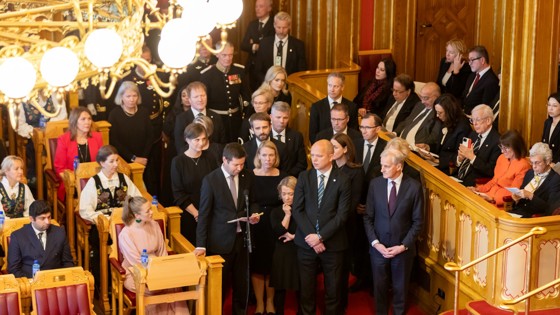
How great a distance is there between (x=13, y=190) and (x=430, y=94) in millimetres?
3763

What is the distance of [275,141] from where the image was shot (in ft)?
33.4

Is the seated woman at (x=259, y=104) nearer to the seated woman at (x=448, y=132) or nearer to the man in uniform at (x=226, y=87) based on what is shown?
the man in uniform at (x=226, y=87)

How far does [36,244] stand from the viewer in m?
9.16

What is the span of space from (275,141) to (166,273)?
1.99 metres

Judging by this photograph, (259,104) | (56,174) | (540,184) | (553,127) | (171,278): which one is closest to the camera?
(171,278)

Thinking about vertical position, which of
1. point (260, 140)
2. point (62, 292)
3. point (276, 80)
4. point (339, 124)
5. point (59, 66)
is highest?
point (59, 66)

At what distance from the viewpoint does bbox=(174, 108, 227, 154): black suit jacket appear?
1069cm

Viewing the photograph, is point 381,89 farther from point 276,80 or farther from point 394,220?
point 394,220

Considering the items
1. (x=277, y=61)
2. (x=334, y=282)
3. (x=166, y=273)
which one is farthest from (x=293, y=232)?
(x=277, y=61)

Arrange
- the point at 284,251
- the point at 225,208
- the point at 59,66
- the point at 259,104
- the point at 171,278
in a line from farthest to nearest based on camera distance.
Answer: the point at 259,104 → the point at 284,251 → the point at 225,208 → the point at 171,278 → the point at 59,66

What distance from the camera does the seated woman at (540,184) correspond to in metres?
8.85

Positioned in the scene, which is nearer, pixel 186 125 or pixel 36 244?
pixel 36 244

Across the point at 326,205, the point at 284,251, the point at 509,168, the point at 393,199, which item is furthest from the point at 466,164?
the point at 284,251

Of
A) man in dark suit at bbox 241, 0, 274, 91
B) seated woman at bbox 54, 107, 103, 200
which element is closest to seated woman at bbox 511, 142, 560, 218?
seated woman at bbox 54, 107, 103, 200
